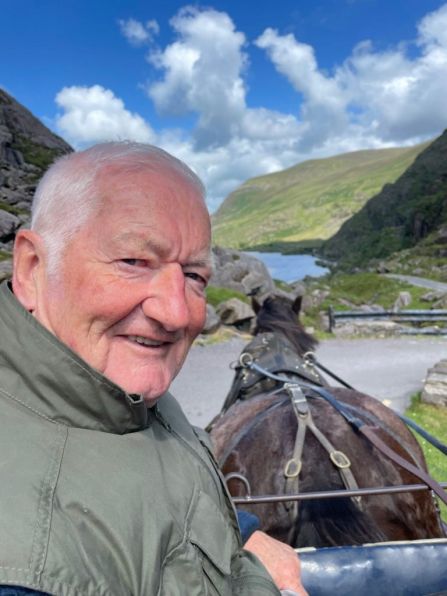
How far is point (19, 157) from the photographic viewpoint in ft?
141

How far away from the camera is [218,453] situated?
3.22 m

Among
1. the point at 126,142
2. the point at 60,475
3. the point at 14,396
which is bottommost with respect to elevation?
the point at 60,475

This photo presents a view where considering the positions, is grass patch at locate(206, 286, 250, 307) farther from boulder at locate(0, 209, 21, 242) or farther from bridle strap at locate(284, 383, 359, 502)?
bridle strap at locate(284, 383, 359, 502)

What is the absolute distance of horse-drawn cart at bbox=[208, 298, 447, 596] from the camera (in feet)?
6.38

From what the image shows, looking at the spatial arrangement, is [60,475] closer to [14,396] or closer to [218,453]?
[14,396]

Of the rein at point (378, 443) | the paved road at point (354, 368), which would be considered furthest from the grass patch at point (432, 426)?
the rein at point (378, 443)

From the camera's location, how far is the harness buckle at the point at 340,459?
2463mm

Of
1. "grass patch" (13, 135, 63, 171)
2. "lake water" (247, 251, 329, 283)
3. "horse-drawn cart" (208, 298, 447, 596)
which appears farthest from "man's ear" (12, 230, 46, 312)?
"grass patch" (13, 135, 63, 171)

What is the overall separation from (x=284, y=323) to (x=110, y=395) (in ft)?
12.2

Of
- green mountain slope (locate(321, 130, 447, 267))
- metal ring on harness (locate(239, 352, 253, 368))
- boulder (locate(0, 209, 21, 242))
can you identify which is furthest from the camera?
green mountain slope (locate(321, 130, 447, 267))

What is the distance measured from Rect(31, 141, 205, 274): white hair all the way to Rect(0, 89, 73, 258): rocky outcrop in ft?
75.3

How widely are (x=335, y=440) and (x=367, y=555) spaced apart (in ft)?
2.54

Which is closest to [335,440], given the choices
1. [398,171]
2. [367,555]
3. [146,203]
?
[367,555]

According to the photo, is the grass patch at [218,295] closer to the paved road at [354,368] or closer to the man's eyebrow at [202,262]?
the paved road at [354,368]
